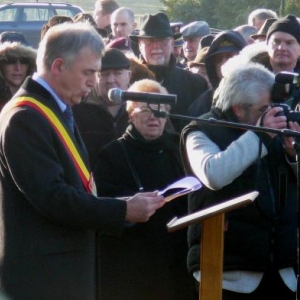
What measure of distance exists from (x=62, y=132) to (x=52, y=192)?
0.97ft

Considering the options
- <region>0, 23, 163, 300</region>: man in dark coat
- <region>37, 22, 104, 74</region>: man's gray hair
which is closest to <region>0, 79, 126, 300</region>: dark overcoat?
<region>0, 23, 163, 300</region>: man in dark coat

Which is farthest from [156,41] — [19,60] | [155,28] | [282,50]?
[282,50]

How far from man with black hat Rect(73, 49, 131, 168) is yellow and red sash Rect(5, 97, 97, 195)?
183cm

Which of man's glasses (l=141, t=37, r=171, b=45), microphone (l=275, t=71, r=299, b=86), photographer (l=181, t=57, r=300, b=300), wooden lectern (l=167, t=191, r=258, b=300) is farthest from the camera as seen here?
man's glasses (l=141, t=37, r=171, b=45)

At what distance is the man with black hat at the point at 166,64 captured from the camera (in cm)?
698

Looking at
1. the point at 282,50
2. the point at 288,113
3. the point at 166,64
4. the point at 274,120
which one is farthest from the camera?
the point at 166,64

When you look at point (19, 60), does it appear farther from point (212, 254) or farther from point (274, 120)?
point (212, 254)

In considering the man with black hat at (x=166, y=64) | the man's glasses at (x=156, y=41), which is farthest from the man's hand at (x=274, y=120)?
the man's glasses at (x=156, y=41)

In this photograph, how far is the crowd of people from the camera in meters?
3.89

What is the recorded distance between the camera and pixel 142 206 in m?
3.94

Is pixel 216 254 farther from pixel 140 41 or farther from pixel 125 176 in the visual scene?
pixel 140 41

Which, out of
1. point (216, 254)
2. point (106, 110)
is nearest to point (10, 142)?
point (216, 254)

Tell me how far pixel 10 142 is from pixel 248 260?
4.23ft

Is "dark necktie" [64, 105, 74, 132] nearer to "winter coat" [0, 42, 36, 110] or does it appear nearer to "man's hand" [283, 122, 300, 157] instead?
"man's hand" [283, 122, 300, 157]
